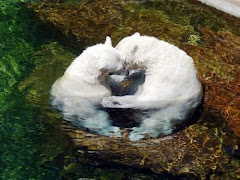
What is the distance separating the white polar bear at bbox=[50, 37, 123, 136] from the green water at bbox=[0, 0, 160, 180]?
0.28 meters

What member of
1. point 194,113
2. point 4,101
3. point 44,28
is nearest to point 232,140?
point 194,113

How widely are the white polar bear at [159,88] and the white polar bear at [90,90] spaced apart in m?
0.20

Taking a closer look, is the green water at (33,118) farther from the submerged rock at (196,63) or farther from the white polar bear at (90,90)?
the white polar bear at (90,90)

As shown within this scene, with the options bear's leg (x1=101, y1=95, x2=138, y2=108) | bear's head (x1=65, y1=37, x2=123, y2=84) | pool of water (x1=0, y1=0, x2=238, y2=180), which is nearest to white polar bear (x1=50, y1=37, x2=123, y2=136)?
bear's head (x1=65, y1=37, x2=123, y2=84)

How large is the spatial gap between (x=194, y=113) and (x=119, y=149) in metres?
1.40

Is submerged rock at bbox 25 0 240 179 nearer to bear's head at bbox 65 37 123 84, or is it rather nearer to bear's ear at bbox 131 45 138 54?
bear's head at bbox 65 37 123 84

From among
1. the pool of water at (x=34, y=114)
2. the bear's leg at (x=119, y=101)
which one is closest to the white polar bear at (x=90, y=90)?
the bear's leg at (x=119, y=101)

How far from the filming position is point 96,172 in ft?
21.0

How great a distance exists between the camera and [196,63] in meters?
8.88

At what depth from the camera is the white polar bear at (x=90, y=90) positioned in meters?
6.91

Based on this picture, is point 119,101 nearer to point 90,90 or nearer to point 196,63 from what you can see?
point 90,90

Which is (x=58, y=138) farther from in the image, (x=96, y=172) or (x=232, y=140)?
(x=232, y=140)

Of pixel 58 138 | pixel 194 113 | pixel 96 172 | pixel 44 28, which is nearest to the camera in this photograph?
pixel 96 172

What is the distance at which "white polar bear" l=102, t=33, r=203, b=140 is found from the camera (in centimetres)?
699
